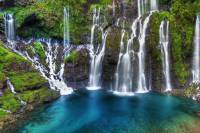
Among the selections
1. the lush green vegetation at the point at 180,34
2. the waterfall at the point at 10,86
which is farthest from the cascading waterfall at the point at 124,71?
the waterfall at the point at 10,86

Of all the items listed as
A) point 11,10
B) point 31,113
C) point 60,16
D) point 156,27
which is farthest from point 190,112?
point 11,10

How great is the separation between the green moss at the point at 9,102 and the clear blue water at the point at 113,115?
6.62ft

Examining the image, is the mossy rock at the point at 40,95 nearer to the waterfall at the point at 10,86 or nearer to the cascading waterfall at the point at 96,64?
the waterfall at the point at 10,86

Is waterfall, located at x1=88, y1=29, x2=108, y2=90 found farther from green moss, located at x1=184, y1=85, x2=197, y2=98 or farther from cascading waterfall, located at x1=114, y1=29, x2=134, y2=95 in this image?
green moss, located at x1=184, y1=85, x2=197, y2=98

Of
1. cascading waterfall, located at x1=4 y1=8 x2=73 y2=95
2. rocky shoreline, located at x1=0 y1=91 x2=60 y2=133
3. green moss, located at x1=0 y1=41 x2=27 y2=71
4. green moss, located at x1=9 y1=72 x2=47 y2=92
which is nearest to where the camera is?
rocky shoreline, located at x1=0 y1=91 x2=60 y2=133

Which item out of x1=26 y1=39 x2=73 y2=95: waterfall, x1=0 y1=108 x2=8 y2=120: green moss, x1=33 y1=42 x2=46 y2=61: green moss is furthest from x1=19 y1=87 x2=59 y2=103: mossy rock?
Result: x1=33 y1=42 x2=46 y2=61: green moss

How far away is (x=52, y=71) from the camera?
4241 centimetres

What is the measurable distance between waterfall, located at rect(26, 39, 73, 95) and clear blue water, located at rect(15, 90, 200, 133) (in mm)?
2144

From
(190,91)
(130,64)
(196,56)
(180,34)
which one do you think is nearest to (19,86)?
(130,64)

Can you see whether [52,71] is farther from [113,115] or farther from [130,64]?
[113,115]

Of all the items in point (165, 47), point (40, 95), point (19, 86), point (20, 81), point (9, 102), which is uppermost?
point (165, 47)

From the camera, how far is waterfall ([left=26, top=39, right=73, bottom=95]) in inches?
→ 1607

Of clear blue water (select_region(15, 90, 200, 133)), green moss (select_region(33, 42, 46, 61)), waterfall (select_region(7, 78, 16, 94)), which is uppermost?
green moss (select_region(33, 42, 46, 61))

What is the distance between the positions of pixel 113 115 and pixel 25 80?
1014 centimetres
